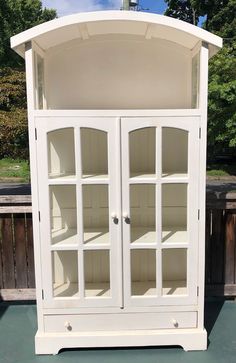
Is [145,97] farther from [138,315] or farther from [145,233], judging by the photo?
[138,315]

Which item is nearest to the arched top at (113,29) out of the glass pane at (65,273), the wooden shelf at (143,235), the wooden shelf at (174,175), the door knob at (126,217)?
the wooden shelf at (174,175)

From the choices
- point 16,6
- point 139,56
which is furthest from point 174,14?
point 139,56

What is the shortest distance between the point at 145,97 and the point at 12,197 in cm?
127

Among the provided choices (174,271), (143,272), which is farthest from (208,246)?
(143,272)

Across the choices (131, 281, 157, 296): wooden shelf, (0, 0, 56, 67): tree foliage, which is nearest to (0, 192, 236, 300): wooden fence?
(131, 281, 157, 296): wooden shelf

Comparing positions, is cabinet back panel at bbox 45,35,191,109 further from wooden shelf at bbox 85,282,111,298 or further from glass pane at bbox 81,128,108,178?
wooden shelf at bbox 85,282,111,298

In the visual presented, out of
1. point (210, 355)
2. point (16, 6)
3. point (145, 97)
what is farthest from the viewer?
point (16, 6)

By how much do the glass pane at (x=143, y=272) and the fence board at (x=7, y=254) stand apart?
98 cm

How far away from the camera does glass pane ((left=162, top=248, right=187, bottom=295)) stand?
236 cm

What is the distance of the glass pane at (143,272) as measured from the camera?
2.40m

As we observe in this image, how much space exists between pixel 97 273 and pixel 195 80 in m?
1.53

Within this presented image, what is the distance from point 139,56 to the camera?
2.54 meters

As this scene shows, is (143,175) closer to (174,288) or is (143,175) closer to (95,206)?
(95,206)

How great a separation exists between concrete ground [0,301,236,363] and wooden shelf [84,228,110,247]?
0.71m
